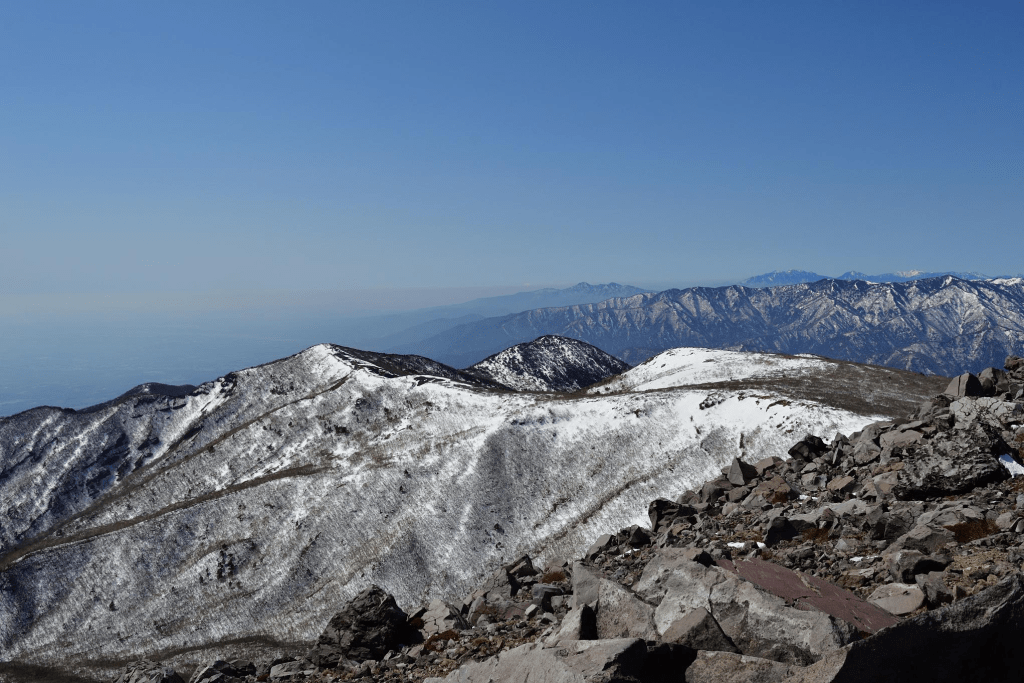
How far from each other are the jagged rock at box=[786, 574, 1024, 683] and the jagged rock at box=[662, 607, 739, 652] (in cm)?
257

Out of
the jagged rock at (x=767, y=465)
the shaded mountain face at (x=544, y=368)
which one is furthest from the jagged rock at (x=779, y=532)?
the shaded mountain face at (x=544, y=368)

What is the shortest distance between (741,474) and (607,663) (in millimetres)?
25533

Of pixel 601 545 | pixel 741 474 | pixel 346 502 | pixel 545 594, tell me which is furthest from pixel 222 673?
pixel 346 502

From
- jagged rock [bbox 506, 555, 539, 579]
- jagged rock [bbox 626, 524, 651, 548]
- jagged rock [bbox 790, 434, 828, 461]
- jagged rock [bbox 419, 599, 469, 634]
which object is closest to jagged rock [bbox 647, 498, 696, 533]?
jagged rock [bbox 626, 524, 651, 548]

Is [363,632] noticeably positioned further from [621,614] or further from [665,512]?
[665,512]

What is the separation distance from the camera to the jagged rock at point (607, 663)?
9945mm

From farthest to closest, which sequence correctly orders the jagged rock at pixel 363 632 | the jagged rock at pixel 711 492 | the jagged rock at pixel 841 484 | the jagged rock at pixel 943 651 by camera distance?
1. the jagged rock at pixel 711 492
2. the jagged rock at pixel 841 484
3. the jagged rock at pixel 363 632
4. the jagged rock at pixel 943 651

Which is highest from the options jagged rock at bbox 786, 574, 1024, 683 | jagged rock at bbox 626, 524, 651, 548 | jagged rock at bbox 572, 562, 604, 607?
jagged rock at bbox 786, 574, 1024, 683

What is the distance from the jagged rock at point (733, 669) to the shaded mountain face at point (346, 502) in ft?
132

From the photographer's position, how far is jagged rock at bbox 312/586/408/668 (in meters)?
22.5

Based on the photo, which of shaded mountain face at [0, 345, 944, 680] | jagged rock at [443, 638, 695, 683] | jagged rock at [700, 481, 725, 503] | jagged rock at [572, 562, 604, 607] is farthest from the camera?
shaded mountain face at [0, 345, 944, 680]

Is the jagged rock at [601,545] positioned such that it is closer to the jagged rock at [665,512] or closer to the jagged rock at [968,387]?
the jagged rock at [665,512]

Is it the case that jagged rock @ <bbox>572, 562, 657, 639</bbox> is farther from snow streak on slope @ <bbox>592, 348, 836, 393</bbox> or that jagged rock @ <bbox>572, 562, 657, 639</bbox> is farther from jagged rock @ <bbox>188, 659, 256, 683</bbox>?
snow streak on slope @ <bbox>592, 348, 836, 393</bbox>

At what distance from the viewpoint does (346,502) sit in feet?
204
